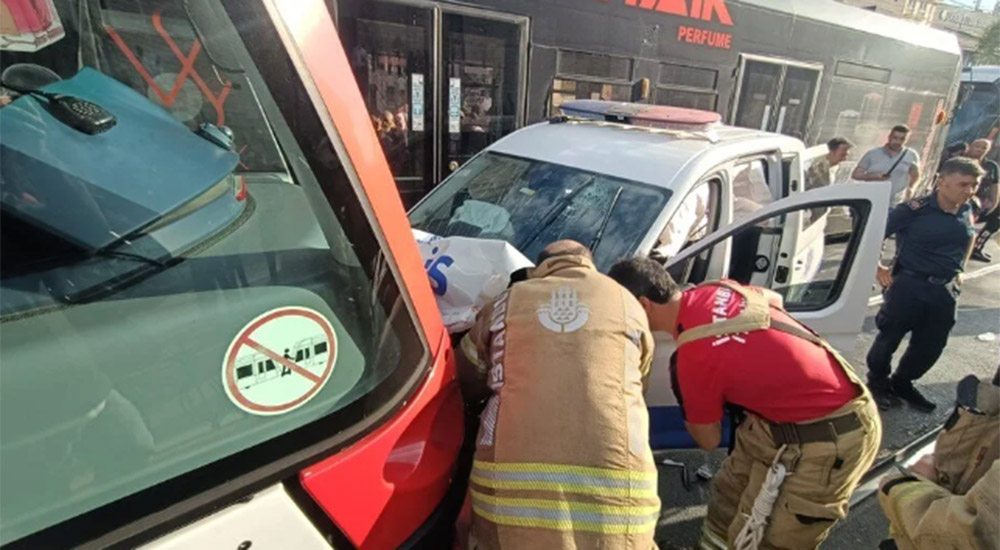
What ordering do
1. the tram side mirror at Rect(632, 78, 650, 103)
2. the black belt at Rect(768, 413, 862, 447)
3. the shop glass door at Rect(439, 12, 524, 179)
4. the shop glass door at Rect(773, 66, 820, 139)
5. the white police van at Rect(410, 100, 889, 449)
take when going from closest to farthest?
the black belt at Rect(768, 413, 862, 447) < the white police van at Rect(410, 100, 889, 449) < the shop glass door at Rect(439, 12, 524, 179) < the tram side mirror at Rect(632, 78, 650, 103) < the shop glass door at Rect(773, 66, 820, 139)

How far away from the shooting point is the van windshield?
272cm

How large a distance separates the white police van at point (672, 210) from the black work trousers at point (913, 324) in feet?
2.63

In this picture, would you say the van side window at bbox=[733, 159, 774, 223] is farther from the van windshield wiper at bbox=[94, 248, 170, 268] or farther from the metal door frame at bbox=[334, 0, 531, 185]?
the van windshield wiper at bbox=[94, 248, 170, 268]

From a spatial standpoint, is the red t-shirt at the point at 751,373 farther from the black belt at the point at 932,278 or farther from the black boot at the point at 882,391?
the black boot at the point at 882,391

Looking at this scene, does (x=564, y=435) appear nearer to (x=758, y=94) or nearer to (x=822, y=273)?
(x=822, y=273)

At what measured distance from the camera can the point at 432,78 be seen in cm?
476

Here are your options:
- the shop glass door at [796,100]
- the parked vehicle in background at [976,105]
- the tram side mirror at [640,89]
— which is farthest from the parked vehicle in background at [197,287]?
the parked vehicle in background at [976,105]

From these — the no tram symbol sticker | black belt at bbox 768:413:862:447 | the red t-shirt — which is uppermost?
the no tram symbol sticker

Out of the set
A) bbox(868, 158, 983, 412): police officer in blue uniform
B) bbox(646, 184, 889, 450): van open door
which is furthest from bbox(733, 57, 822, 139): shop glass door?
bbox(646, 184, 889, 450): van open door

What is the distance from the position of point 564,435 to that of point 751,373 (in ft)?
3.73

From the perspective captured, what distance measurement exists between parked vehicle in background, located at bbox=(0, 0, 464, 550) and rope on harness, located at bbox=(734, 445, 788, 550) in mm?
1647

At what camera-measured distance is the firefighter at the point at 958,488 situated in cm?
138

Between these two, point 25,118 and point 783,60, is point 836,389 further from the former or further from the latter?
point 783,60

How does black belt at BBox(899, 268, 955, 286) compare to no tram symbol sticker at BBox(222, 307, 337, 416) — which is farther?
black belt at BBox(899, 268, 955, 286)
